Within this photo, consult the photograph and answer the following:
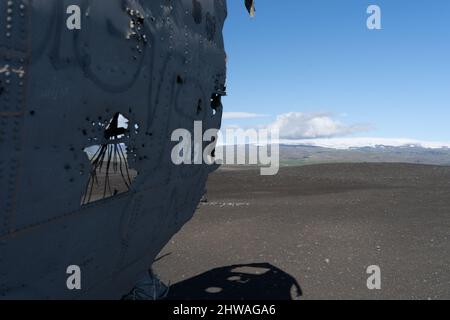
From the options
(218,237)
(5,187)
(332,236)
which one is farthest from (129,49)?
(332,236)

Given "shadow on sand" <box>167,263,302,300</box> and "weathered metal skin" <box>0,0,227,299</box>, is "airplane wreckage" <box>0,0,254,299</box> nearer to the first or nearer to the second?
"weathered metal skin" <box>0,0,227,299</box>

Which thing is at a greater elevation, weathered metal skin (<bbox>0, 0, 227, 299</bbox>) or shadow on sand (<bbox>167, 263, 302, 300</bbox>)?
weathered metal skin (<bbox>0, 0, 227, 299</bbox>)

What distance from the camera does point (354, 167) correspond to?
44.2 metres

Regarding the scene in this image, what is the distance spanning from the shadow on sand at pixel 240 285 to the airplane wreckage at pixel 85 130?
Result: 12.3 ft

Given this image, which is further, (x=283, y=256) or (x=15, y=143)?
(x=283, y=256)

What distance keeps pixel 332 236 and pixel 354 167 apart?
3027 centimetres

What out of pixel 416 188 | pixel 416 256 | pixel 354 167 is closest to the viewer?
pixel 416 256

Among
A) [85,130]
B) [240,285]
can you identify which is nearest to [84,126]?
[85,130]

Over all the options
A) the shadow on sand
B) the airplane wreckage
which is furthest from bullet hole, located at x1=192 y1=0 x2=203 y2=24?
the shadow on sand

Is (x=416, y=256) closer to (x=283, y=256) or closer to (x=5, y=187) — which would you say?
(x=283, y=256)

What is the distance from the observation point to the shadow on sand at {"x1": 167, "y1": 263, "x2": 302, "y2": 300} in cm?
996

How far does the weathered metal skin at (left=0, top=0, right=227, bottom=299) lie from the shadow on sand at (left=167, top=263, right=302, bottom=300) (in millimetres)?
3653

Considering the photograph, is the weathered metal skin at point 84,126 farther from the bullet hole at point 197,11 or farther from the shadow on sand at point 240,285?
the shadow on sand at point 240,285
